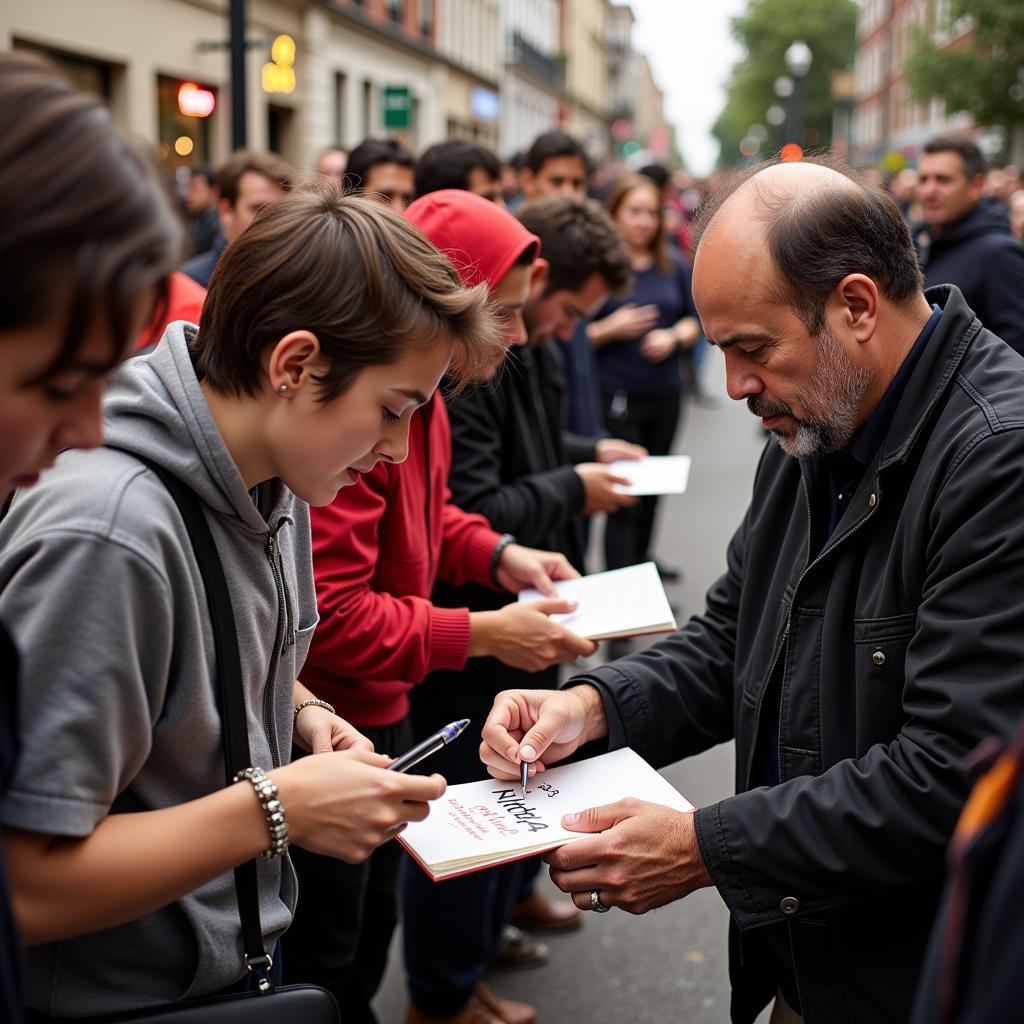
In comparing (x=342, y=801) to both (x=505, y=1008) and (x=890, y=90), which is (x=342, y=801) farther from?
(x=890, y=90)

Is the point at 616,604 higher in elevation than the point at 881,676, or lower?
lower

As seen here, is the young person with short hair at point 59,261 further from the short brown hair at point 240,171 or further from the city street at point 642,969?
the short brown hair at point 240,171

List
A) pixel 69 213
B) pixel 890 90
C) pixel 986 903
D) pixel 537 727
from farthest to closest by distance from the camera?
1. pixel 890 90
2. pixel 537 727
3. pixel 69 213
4. pixel 986 903

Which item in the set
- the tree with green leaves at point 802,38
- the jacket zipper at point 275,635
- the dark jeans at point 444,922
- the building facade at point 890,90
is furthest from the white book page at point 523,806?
the tree with green leaves at point 802,38

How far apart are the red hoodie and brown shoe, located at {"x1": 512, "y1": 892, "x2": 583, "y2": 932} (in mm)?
1430

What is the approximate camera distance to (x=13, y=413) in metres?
1.18

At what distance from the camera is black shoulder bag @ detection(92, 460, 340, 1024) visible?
1.63 m

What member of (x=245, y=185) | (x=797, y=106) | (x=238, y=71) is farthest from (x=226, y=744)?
(x=797, y=106)

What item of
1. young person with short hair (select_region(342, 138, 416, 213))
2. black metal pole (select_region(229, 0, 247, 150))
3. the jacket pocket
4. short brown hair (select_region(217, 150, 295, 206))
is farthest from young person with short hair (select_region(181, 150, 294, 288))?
the jacket pocket

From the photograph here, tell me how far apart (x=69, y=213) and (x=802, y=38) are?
77.4 meters

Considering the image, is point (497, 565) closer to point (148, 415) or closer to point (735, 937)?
point (735, 937)

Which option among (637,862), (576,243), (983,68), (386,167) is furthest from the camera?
(983,68)

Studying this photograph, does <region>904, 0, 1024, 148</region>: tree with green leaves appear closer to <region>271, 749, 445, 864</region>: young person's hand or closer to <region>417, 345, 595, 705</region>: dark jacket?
<region>417, 345, 595, 705</region>: dark jacket

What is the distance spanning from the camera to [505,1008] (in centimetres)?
347
